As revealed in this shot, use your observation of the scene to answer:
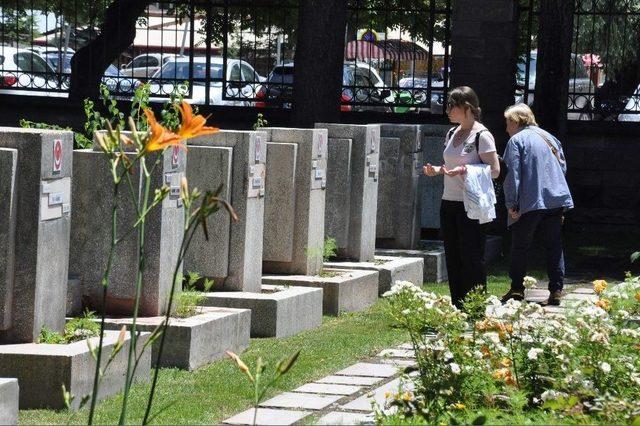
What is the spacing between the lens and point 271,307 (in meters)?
9.17

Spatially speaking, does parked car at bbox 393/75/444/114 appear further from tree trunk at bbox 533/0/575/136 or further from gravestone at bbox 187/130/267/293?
gravestone at bbox 187/130/267/293

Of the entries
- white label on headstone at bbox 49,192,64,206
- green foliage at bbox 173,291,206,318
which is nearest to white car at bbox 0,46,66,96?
green foliage at bbox 173,291,206,318

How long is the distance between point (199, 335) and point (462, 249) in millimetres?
2671

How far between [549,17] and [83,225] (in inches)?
427

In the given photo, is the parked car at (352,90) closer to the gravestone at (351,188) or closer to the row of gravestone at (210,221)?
the row of gravestone at (210,221)

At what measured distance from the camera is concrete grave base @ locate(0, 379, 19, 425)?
5852 millimetres

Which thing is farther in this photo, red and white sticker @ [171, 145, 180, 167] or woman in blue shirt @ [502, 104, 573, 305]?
woman in blue shirt @ [502, 104, 573, 305]

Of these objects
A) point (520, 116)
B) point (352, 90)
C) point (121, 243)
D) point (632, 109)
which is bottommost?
point (121, 243)

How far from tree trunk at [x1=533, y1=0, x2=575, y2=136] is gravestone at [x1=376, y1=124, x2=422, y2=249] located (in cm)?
506

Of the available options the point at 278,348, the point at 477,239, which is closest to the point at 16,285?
the point at 278,348

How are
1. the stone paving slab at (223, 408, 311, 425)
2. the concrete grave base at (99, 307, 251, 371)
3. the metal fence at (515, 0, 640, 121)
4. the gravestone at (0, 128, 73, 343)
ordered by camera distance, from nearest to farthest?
the stone paving slab at (223, 408, 311, 425), the gravestone at (0, 128, 73, 343), the concrete grave base at (99, 307, 251, 371), the metal fence at (515, 0, 640, 121)

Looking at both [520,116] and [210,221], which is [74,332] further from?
[520,116]

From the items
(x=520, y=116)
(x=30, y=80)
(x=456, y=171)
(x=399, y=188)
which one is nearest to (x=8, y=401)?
(x=456, y=171)

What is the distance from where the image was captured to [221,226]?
926cm
